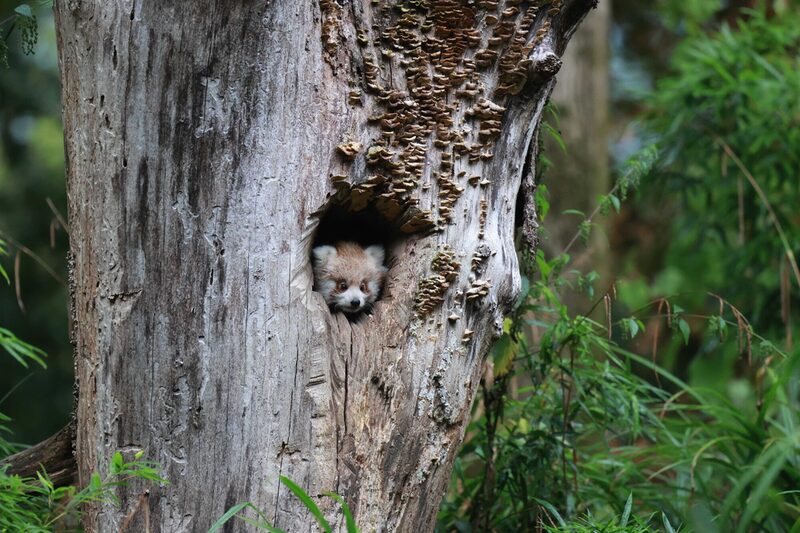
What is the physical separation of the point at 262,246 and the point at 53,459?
143cm

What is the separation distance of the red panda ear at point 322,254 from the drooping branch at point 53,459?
164 centimetres

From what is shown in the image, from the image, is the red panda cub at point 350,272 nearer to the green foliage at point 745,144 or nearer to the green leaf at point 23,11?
the green leaf at point 23,11

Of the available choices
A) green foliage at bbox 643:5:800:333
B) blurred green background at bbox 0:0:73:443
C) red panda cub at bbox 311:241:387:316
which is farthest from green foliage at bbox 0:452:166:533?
blurred green background at bbox 0:0:73:443

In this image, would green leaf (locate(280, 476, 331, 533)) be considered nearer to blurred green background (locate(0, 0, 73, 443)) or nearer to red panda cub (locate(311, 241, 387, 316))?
red panda cub (locate(311, 241, 387, 316))

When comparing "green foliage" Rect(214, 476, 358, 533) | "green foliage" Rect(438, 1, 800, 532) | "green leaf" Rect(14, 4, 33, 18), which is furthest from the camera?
"green foliage" Rect(438, 1, 800, 532)

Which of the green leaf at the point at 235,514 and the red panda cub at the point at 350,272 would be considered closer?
the green leaf at the point at 235,514

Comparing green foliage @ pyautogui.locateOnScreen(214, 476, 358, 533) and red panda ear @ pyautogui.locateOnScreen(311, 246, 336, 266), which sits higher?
red panda ear @ pyautogui.locateOnScreen(311, 246, 336, 266)

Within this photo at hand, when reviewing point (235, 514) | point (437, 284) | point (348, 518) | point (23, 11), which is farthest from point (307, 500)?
point (23, 11)

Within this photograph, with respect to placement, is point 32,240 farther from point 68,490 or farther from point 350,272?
point 68,490

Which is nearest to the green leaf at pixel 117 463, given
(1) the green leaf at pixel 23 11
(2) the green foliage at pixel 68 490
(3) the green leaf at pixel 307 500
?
(2) the green foliage at pixel 68 490

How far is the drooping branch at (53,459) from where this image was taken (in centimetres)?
361

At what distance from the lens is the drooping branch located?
3.61 meters

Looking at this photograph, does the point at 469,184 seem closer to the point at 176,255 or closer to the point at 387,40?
the point at 387,40

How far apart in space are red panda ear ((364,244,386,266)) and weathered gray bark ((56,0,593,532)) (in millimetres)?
1015
